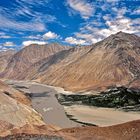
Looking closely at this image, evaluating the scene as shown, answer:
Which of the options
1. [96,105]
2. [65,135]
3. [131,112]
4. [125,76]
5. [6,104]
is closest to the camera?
[65,135]

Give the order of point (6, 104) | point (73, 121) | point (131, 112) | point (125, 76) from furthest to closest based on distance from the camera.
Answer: point (125, 76)
point (131, 112)
point (73, 121)
point (6, 104)

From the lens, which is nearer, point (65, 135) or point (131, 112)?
point (65, 135)

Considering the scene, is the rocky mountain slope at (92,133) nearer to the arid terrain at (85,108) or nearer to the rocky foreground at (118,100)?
the arid terrain at (85,108)

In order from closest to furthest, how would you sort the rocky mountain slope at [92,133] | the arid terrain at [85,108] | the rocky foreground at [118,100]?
the rocky mountain slope at [92,133] → the arid terrain at [85,108] → the rocky foreground at [118,100]

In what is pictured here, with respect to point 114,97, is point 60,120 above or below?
below

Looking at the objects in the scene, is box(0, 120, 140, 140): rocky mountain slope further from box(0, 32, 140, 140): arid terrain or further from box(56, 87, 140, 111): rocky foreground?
box(56, 87, 140, 111): rocky foreground

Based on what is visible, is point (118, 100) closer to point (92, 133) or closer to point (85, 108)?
point (85, 108)

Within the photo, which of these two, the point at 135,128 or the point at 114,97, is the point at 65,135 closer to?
the point at 135,128

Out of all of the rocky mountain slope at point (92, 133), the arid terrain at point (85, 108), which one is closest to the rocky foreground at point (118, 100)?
the arid terrain at point (85, 108)

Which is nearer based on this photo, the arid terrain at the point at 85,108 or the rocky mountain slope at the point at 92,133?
the rocky mountain slope at the point at 92,133

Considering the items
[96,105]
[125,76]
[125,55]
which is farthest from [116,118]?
[125,55]

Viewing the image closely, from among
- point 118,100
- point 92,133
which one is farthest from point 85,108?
point 92,133
